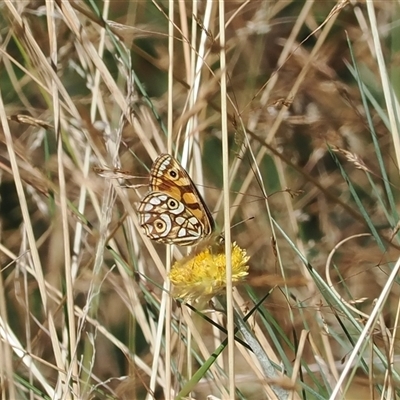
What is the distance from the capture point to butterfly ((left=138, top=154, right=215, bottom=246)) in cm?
77

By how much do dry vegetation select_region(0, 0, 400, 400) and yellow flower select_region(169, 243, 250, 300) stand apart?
33mm

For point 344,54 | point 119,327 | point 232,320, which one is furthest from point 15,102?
point 232,320

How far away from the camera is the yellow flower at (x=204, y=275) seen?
25.6 inches

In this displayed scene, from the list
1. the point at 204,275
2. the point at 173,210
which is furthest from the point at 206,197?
the point at 204,275

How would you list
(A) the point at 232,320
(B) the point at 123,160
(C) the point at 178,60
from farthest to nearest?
(C) the point at 178,60 < (B) the point at 123,160 < (A) the point at 232,320

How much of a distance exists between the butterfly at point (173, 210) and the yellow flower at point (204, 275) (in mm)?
88

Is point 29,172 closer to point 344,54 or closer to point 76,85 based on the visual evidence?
point 76,85

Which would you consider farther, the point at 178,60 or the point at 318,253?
the point at 178,60

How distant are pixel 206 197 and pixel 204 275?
2.37ft

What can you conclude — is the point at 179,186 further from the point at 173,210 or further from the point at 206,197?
the point at 206,197

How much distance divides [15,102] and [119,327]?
0.55m

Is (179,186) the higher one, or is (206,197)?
(179,186)

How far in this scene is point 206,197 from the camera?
138 cm

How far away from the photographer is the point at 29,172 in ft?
3.20
